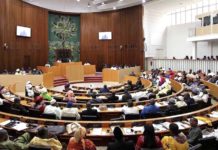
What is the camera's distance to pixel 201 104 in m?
7.73

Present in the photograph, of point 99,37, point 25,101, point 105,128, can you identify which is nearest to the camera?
point 105,128

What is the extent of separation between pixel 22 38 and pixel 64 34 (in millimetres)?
4827

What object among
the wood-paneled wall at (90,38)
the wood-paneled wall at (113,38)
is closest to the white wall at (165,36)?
the wood-paneled wall at (90,38)

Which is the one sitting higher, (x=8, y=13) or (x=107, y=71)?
(x=8, y=13)

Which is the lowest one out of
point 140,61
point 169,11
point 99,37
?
point 140,61

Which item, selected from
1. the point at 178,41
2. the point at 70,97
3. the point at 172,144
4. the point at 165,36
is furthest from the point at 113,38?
the point at 172,144

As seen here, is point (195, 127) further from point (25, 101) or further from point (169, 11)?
A: point (169, 11)

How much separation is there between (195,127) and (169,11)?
21120mm

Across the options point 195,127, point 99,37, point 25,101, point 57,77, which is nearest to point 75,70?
point 57,77

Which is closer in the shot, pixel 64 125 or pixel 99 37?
pixel 64 125

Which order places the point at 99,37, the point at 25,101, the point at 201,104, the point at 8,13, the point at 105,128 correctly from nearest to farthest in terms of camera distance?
the point at 105,128 < the point at 201,104 < the point at 25,101 < the point at 8,13 < the point at 99,37

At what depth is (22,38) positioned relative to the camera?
61.9 ft

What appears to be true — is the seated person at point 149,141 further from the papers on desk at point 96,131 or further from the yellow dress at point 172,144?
the papers on desk at point 96,131

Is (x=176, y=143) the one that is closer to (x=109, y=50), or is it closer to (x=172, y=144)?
(x=172, y=144)
